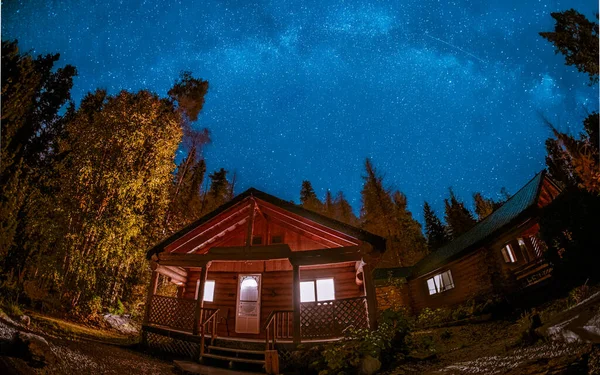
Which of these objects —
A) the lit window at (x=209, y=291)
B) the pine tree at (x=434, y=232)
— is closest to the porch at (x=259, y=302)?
the lit window at (x=209, y=291)

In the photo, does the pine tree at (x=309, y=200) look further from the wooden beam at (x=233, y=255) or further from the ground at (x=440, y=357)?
the ground at (x=440, y=357)

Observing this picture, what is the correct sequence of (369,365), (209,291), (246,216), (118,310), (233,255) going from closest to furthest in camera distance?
(369,365) < (233,255) < (209,291) < (246,216) < (118,310)

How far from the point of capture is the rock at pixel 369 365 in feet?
24.8

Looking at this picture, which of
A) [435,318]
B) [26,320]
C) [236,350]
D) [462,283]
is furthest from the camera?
[462,283]

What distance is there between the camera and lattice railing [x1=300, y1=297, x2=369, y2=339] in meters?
10.6

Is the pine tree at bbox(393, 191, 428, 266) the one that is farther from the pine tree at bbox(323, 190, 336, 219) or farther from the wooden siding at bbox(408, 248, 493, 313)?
the wooden siding at bbox(408, 248, 493, 313)

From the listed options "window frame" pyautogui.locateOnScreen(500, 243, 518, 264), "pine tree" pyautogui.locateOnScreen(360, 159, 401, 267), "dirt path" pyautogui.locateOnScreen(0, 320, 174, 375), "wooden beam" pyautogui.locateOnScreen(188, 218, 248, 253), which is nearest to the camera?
"dirt path" pyautogui.locateOnScreen(0, 320, 174, 375)

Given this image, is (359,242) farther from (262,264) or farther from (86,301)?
(86,301)

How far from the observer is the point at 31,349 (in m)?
5.69

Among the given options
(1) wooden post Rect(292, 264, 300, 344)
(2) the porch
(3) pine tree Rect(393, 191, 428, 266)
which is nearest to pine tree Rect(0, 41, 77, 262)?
(2) the porch

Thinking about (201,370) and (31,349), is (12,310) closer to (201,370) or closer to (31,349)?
(31,349)

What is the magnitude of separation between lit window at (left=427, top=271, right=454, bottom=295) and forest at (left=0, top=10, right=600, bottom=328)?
8368mm

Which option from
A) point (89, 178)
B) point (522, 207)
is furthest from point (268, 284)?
point (522, 207)

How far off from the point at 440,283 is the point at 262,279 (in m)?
14.4
